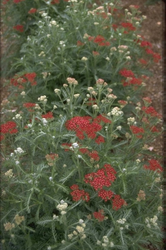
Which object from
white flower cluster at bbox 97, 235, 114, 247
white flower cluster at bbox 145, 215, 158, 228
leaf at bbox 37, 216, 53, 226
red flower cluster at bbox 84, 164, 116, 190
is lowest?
white flower cluster at bbox 145, 215, 158, 228

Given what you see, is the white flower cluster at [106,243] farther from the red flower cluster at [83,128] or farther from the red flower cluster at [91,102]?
the red flower cluster at [91,102]

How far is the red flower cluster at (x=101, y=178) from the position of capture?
221cm

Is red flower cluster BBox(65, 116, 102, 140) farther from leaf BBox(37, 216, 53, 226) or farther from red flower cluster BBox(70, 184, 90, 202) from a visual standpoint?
leaf BBox(37, 216, 53, 226)

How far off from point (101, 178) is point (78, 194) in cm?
19

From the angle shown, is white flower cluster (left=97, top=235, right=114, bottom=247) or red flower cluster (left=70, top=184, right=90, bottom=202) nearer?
white flower cluster (left=97, top=235, right=114, bottom=247)

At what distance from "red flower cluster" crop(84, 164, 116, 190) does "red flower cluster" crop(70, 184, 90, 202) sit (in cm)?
9

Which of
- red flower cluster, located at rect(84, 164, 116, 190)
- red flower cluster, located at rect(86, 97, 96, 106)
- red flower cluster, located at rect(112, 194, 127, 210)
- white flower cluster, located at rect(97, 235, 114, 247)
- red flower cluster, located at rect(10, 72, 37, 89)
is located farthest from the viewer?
red flower cluster, located at rect(10, 72, 37, 89)

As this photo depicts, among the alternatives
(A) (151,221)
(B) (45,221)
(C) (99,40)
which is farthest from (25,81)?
(A) (151,221)

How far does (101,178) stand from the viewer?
223 centimetres

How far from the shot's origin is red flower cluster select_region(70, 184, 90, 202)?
225cm

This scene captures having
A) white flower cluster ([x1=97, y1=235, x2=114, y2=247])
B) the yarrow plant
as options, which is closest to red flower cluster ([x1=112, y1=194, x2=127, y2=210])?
the yarrow plant

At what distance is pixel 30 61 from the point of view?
3.93 meters

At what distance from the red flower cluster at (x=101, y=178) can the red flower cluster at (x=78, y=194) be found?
0.28 feet

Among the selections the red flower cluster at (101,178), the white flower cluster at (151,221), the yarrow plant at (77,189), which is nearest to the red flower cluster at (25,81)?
the yarrow plant at (77,189)
